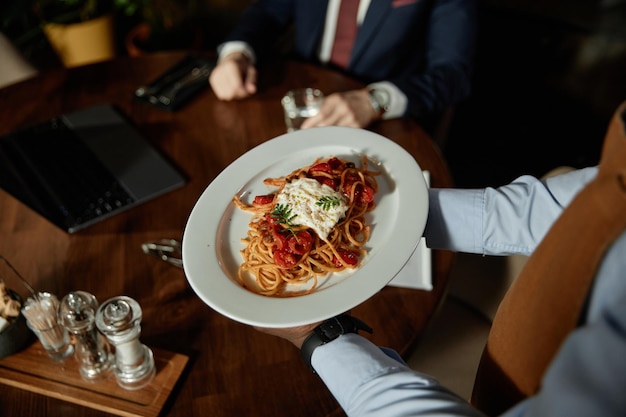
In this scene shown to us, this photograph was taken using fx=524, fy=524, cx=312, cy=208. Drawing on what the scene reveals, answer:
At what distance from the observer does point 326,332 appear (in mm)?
958

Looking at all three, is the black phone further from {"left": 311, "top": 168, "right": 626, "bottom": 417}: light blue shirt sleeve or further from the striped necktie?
{"left": 311, "top": 168, "right": 626, "bottom": 417}: light blue shirt sleeve

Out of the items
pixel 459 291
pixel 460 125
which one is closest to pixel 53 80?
pixel 459 291

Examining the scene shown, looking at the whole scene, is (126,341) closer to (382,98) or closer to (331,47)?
(382,98)

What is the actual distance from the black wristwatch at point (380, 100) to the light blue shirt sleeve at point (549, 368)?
57 cm

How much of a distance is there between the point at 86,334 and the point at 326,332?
468mm

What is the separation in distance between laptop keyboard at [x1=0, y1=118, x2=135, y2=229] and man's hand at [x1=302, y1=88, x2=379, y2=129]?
56cm

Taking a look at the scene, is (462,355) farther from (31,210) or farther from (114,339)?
(31,210)

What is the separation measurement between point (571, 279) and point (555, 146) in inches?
102

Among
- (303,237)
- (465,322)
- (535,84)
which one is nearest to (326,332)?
(303,237)

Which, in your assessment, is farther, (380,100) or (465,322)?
(380,100)

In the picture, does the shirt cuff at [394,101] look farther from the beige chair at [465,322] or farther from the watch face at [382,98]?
the beige chair at [465,322]

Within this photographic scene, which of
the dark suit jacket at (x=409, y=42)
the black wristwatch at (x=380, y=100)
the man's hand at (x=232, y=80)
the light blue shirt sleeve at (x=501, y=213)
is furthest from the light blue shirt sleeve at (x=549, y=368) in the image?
the man's hand at (x=232, y=80)

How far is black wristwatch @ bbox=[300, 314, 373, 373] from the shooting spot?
0.95m

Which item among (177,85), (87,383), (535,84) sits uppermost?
(177,85)
